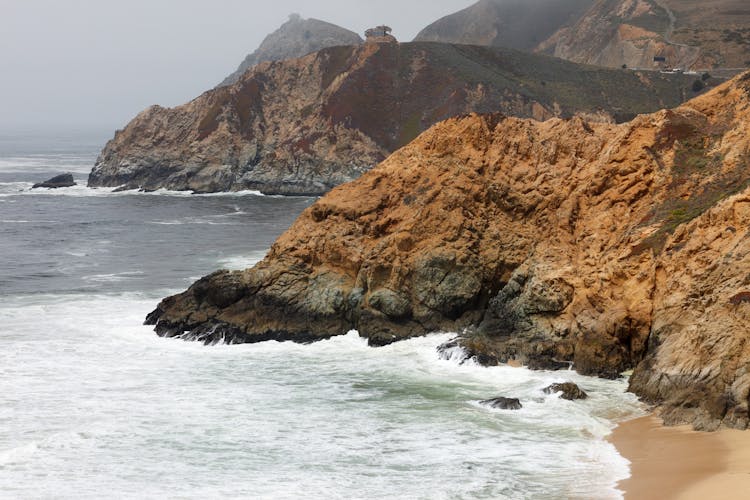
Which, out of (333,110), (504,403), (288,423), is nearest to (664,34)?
(333,110)

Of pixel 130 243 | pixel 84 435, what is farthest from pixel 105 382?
pixel 130 243

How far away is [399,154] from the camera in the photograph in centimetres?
3809

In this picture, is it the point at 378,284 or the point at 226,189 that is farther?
the point at 226,189

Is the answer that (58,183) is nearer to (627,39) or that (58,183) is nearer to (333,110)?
(333,110)

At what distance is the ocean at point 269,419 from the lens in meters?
20.1

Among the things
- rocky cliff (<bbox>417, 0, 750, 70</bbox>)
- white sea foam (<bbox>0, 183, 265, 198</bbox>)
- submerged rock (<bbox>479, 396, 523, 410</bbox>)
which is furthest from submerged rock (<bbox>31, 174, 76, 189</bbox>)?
submerged rock (<bbox>479, 396, 523, 410</bbox>)

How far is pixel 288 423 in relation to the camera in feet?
79.9

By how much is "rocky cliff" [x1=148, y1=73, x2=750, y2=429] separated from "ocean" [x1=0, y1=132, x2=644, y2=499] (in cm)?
120

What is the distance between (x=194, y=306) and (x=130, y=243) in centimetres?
2807

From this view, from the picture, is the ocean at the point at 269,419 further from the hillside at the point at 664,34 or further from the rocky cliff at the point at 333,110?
the hillside at the point at 664,34

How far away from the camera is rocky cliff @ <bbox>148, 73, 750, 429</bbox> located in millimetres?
27016

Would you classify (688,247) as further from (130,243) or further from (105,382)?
(130,243)

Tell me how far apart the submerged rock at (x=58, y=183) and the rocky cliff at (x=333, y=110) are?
2.70 meters

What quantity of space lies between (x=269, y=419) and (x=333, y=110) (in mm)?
88223
